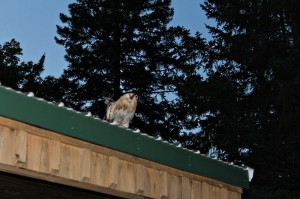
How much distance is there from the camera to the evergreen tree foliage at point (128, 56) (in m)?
25.9

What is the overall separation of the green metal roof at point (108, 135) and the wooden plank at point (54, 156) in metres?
0.11

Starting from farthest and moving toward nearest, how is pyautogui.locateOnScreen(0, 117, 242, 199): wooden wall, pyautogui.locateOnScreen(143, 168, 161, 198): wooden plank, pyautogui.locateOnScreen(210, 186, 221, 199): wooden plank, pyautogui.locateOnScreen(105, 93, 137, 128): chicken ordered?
pyautogui.locateOnScreen(105, 93, 137, 128): chicken
pyautogui.locateOnScreen(210, 186, 221, 199): wooden plank
pyautogui.locateOnScreen(143, 168, 161, 198): wooden plank
pyautogui.locateOnScreen(0, 117, 242, 199): wooden wall

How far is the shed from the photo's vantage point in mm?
3742

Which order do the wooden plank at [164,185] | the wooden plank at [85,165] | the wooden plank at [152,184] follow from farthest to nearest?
the wooden plank at [164,185]
the wooden plank at [152,184]
the wooden plank at [85,165]

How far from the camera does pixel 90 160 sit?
4.27 metres

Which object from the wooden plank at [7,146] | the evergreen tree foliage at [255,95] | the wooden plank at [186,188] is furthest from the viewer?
the evergreen tree foliage at [255,95]

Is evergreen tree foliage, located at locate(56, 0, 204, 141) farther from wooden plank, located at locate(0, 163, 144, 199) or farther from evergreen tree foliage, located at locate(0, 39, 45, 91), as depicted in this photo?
wooden plank, located at locate(0, 163, 144, 199)

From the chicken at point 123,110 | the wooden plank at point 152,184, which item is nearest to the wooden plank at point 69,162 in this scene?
the wooden plank at point 152,184

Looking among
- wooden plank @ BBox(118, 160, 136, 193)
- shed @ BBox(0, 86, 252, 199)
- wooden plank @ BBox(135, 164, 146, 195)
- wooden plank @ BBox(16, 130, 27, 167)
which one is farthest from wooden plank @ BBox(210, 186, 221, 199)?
wooden plank @ BBox(16, 130, 27, 167)

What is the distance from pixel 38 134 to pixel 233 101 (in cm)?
1808

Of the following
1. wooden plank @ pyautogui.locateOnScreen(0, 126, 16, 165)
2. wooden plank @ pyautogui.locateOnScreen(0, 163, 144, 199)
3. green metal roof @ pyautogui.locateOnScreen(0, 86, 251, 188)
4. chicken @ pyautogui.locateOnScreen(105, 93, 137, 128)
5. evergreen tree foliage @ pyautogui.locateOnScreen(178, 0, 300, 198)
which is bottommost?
wooden plank @ pyautogui.locateOnScreen(0, 163, 144, 199)

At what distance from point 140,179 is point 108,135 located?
1.99 feet

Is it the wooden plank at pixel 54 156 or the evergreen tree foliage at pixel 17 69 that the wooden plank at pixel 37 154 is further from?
the evergreen tree foliage at pixel 17 69

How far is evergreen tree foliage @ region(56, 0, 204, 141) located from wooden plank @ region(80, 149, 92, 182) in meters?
21.1
